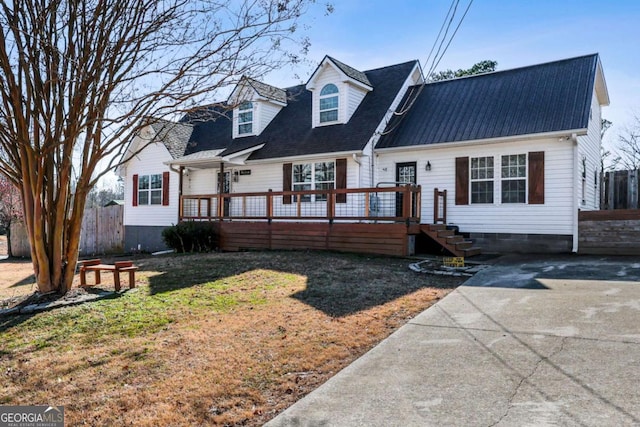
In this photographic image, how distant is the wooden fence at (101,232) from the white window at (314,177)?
877 cm

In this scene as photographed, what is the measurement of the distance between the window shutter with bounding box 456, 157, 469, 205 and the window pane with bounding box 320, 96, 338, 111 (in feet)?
15.8

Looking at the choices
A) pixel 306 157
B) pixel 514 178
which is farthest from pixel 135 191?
pixel 514 178

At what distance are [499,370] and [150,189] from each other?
17.3 m

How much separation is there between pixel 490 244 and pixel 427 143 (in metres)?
3.33

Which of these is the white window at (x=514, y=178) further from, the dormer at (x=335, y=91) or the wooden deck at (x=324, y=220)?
the dormer at (x=335, y=91)

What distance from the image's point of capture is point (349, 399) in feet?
11.2

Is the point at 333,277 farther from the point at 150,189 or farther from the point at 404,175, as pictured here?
the point at 150,189

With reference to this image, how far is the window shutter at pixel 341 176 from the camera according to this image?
13844mm

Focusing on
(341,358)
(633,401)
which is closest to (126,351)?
(341,358)

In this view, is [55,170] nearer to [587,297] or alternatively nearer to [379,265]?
[379,265]

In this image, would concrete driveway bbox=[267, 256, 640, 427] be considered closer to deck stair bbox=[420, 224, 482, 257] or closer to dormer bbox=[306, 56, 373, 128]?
deck stair bbox=[420, 224, 482, 257]

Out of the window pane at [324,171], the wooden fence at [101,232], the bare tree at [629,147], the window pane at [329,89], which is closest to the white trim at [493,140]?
the window pane at [324,171]

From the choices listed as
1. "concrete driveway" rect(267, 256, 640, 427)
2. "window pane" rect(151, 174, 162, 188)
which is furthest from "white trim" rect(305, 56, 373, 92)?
"concrete driveway" rect(267, 256, 640, 427)

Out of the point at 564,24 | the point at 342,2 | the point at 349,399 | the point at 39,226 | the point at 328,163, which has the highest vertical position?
the point at 564,24
